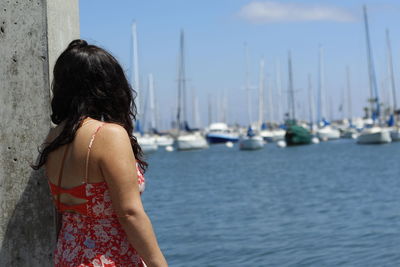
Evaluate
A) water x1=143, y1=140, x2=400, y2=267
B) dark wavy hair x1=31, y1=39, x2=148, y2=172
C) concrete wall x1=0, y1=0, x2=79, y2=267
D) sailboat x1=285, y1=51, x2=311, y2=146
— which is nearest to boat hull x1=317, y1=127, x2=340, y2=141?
sailboat x1=285, y1=51, x2=311, y2=146

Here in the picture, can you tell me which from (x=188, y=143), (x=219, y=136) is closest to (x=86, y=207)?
(x=188, y=143)

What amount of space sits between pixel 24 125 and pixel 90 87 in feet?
2.35

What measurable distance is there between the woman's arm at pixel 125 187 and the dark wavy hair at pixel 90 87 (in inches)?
4.5

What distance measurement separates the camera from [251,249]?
40.9 feet

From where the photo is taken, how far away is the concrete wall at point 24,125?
3.14 metres

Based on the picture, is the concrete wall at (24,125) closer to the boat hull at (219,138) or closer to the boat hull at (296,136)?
the boat hull at (296,136)

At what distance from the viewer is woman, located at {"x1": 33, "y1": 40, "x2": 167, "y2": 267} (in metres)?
2.45

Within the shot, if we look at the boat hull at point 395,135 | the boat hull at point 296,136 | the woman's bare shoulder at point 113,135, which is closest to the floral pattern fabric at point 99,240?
the woman's bare shoulder at point 113,135

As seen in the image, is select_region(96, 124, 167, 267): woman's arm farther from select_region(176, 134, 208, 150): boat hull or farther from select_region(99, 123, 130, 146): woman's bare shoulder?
select_region(176, 134, 208, 150): boat hull

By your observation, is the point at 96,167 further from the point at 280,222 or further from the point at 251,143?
the point at 251,143

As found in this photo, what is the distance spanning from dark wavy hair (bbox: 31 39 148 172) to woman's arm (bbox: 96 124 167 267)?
0.38ft

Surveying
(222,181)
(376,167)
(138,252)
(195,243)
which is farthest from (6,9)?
(376,167)

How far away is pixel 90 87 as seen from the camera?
2557 mm

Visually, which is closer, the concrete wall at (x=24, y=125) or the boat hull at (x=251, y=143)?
the concrete wall at (x=24, y=125)
